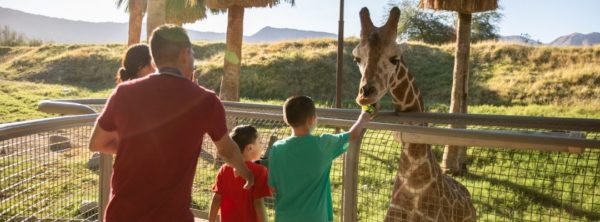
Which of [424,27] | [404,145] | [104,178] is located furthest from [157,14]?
[424,27]

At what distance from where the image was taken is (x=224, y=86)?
40.2 ft

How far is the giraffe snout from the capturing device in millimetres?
3514

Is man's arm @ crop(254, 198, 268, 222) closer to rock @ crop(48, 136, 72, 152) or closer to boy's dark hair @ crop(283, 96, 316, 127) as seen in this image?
boy's dark hair @ crop(283, 96, 316, 127)

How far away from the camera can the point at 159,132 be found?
7.84ft

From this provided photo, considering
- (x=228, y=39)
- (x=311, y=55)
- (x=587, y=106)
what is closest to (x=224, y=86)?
(x=228, y=39)

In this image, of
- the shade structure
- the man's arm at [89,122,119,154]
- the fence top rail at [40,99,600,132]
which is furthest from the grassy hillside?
the man's arm at [89,122,119,154]

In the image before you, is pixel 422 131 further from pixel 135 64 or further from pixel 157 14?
pixel 157 14

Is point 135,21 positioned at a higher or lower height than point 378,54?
higher

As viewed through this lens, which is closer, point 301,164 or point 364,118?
point 301,164

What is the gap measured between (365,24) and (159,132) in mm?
2016

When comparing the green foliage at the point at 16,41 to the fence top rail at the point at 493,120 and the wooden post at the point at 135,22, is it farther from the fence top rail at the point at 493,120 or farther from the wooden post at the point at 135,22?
the fence top rail at the point at 493,120

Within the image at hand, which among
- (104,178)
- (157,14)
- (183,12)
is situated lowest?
(104,178)

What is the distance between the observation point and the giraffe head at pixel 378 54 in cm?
367

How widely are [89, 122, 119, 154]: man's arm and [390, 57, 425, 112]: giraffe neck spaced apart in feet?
6.78
